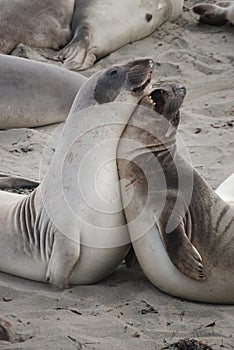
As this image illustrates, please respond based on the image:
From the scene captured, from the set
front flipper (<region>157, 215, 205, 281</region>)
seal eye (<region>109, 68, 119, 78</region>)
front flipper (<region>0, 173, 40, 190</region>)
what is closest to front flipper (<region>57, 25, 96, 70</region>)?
front flipper (<region>0, 173, 40, 190</region>)

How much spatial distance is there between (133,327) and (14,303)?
0.57 meters

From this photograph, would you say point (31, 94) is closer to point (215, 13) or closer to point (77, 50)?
point (77, 50)

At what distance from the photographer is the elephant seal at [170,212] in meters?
4.43

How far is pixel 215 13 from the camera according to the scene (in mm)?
9898

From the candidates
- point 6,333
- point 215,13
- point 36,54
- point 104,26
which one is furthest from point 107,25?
point 6,333

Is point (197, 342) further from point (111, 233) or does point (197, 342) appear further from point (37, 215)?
point (37, 215)

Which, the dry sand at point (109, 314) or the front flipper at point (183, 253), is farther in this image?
the front flipper at point (183, 253)

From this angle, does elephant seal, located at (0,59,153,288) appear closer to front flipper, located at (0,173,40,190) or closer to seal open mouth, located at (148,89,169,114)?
seal open mouth, located at (148,89,169,114)

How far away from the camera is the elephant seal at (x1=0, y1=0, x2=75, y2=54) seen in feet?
30.1

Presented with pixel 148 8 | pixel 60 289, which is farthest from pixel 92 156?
pixel 148 8

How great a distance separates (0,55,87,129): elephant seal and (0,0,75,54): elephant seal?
4.85ft

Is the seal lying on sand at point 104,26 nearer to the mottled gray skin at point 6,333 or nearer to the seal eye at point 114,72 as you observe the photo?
the seal eye at point 114,72

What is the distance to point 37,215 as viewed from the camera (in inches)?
187

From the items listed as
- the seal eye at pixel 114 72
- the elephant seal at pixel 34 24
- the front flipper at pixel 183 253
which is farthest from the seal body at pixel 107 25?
the front flipper at pixel 183 253
